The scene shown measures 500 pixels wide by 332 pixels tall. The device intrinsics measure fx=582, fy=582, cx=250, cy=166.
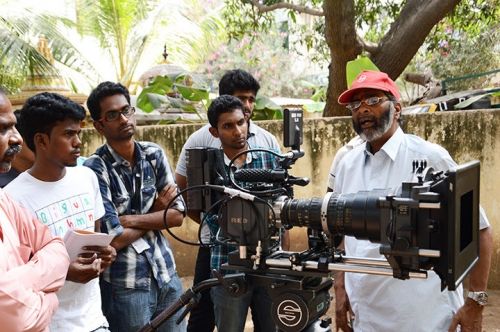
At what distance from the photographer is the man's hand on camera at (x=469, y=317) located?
7.03 ft

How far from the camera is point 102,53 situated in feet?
42.6

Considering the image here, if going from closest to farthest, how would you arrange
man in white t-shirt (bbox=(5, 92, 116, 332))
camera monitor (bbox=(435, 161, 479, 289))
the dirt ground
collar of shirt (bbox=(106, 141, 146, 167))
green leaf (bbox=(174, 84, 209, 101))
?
camera monitor (bbox=(435, 161, 479, 289))
man in white t-shirt (bbox=(5, 92, 116, 332))
collar of shirt (bbox=(106, 141, 146, 167))
the dirt ground
green leaf (bbox=(174, 84, 209, 101))

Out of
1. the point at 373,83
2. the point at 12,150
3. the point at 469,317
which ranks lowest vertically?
the point at 469,317

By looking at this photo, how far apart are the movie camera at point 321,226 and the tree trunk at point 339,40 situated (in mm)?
4123

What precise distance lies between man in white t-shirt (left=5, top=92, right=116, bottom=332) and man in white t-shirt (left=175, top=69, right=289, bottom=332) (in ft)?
2.51

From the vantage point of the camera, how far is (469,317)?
7.06 ft

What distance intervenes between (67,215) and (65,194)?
3.2 inches

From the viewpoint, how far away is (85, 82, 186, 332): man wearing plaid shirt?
8.38ft

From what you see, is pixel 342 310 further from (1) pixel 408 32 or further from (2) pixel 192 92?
(1) pixel 408 32

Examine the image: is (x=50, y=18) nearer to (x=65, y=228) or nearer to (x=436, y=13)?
(x=436, y=13)

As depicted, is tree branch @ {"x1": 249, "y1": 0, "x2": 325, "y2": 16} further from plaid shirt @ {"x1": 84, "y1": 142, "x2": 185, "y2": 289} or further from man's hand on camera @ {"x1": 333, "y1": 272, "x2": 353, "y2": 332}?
man's hand on camera @ {"x1": 333, "y1": 272, "x2": 353, "y2": 332}

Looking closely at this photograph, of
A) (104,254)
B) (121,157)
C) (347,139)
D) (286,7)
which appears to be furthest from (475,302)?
(286,7)

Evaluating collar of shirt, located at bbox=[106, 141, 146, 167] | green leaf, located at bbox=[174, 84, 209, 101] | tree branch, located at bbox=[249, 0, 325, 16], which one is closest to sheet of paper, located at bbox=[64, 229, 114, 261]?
collar of shirt, located at bbox=[106, 141, 146, 167]

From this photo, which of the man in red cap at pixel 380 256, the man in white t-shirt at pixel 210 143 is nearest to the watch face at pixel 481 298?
the man in red cap at pixel 380 256
